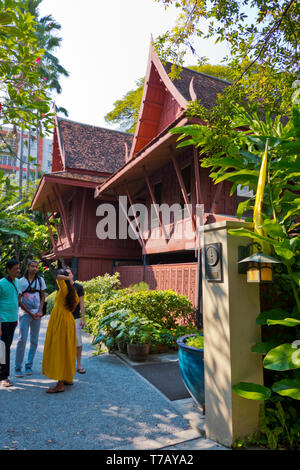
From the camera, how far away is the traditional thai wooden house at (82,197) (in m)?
14.6

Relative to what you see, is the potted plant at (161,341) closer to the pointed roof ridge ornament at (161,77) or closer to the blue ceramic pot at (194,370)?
the blue ceramic pot at (194,370)

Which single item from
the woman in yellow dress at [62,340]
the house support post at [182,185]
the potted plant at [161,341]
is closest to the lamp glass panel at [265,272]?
the woman in yellow dress at [62,340]

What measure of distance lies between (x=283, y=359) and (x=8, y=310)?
12.9 ft

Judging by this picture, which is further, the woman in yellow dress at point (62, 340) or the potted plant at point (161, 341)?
the potted plant at point (161, 341)

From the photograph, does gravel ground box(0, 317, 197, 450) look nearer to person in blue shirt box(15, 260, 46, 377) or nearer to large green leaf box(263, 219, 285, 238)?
person in blue shirt box(15, 260, 46, 377)

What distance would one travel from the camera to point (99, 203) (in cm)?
1589

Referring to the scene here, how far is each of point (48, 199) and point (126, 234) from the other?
467 centimetres

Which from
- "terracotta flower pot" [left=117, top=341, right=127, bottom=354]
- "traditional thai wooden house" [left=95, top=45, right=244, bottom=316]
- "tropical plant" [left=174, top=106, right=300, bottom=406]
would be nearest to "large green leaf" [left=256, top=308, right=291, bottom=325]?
"tropical plant" [left=174, top=106, right=300, bottom=406]

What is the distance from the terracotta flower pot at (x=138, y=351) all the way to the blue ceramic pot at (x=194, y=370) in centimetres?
235

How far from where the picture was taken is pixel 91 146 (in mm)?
17906

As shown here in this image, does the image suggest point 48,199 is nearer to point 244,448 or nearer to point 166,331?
point 166,331

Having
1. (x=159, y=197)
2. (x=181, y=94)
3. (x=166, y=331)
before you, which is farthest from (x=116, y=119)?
(x=166, y=331)

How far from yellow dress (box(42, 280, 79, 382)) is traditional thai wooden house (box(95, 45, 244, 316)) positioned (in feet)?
11.7

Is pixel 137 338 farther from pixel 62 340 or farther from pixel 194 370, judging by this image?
pixel 194 370
